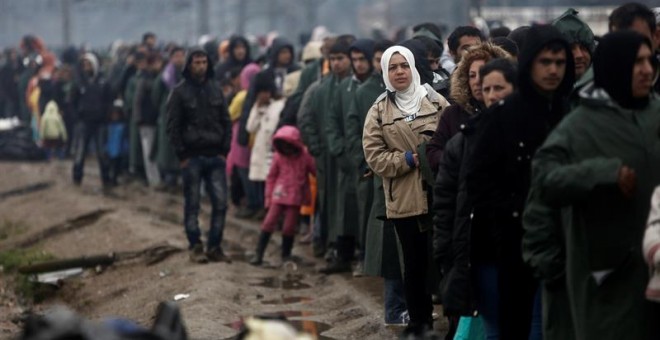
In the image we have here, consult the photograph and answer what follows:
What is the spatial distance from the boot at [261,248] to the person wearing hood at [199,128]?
0.49 m

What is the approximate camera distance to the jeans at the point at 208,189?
602 inches

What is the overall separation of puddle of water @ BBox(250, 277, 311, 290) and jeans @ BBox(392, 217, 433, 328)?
13.3 feet

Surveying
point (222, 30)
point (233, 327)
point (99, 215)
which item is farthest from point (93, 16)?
point (233, 327)

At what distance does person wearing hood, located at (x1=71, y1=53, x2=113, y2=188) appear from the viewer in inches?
947

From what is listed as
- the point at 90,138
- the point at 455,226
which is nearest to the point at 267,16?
A: the point at 90,138

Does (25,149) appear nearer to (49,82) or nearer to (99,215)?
(49,82)

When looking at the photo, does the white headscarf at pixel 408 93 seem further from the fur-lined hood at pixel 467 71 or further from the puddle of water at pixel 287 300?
the puddle of water at pixel 287 300

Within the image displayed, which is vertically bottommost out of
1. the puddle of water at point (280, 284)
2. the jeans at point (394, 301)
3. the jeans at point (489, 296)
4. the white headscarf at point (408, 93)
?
the puddle of water at point (280, 284)

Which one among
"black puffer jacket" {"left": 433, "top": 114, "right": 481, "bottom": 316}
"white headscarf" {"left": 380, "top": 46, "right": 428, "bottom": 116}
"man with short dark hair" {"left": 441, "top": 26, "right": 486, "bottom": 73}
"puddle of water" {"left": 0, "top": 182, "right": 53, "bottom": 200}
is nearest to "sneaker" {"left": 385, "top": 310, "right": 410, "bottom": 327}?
"white headscarf" {"left": 380, "top": 46, "right": 428, "bottom": 116}

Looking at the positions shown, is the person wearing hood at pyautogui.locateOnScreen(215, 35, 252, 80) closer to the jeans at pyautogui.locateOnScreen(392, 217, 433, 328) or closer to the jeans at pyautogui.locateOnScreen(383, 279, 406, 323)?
the jeans at pyautogui.locateOnScreen(383, 279, 406, 323)

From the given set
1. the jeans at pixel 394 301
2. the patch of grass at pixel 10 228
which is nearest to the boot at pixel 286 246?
the jeans at pixel 394 301

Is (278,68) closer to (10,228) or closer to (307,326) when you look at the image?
(10,228)

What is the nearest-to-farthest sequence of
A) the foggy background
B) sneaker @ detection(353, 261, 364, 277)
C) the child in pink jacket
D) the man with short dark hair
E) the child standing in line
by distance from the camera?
the man with short dark hair, sneaker @ detection(353, 261, 364, 277), the child in pink jacket, the child standing in line, the foggy background

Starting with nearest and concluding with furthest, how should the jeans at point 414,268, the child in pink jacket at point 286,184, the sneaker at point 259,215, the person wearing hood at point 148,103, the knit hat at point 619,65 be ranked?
1. the knit hat at point 619,65
2. the jeans at point 414,268
3. the child in pink jacket at point 286,184
4. the sneaker at point 259,215
5. the person wearing hood at point 148,103
